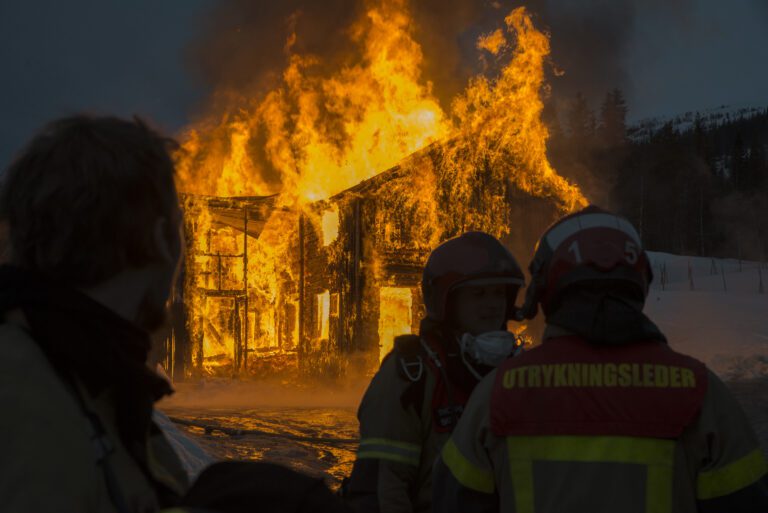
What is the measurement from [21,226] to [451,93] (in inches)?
865

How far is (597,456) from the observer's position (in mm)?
1888

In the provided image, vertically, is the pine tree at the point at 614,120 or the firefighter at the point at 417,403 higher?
the pine tree at the point at 614,120

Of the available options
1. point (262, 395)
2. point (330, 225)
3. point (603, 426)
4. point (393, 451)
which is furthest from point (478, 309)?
point (330, 225)

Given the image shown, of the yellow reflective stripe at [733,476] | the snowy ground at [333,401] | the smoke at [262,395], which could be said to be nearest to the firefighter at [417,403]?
the yellow reflective stripe at [733,476]

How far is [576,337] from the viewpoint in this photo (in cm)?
208

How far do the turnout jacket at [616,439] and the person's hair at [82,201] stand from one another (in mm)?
1195

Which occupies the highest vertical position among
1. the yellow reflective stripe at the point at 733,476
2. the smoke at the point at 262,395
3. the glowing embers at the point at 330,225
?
the glowing embers at the point at 330,225

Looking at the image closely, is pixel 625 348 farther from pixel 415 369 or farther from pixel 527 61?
pixel 527 61

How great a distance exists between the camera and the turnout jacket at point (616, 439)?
1.86 meters

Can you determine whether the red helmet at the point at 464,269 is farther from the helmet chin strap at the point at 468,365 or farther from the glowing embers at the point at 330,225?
the glowing embers at the point at 330,225

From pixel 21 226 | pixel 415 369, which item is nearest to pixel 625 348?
pixel 415 369

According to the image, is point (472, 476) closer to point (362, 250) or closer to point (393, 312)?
point (362, 250)

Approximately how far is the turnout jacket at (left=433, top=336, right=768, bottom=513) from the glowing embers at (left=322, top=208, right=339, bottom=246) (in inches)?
712

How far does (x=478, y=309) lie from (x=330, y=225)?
57.9 ft
